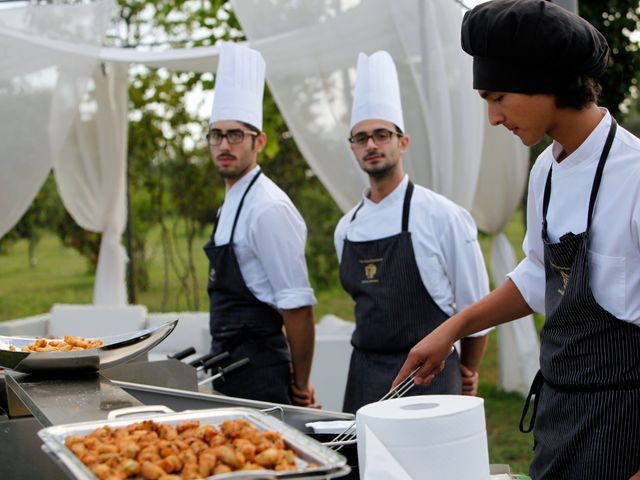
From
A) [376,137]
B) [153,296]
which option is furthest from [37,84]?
[153,296]

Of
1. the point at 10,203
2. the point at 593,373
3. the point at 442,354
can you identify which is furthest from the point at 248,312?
the point at 10,203

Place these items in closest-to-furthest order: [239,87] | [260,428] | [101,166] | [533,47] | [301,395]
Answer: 1. [260,428]
2. [533,47]
3. [301,395]
4. [239,87]
5. [101,166]

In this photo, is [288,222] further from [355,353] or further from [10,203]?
[10,203]

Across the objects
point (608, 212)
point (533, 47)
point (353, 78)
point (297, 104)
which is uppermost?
point (353, 78)

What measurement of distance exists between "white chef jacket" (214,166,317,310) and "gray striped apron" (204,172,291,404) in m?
0.03

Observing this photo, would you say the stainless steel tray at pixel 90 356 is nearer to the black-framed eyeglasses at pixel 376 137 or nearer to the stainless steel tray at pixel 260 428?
the stainless steel tray at pixel 260 428

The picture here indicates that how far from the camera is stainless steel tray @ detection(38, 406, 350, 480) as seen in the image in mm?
1105

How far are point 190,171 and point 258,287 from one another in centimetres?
505

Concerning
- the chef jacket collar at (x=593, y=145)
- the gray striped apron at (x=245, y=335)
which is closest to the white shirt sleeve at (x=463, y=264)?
the gray striped apron at (x=245, y=335)

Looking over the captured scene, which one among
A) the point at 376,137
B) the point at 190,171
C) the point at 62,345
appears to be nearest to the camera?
the point at 62,345

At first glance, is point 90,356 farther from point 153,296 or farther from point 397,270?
point 153,296

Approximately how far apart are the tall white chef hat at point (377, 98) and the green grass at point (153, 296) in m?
1.94

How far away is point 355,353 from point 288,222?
501 mm

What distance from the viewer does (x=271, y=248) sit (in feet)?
9.34
